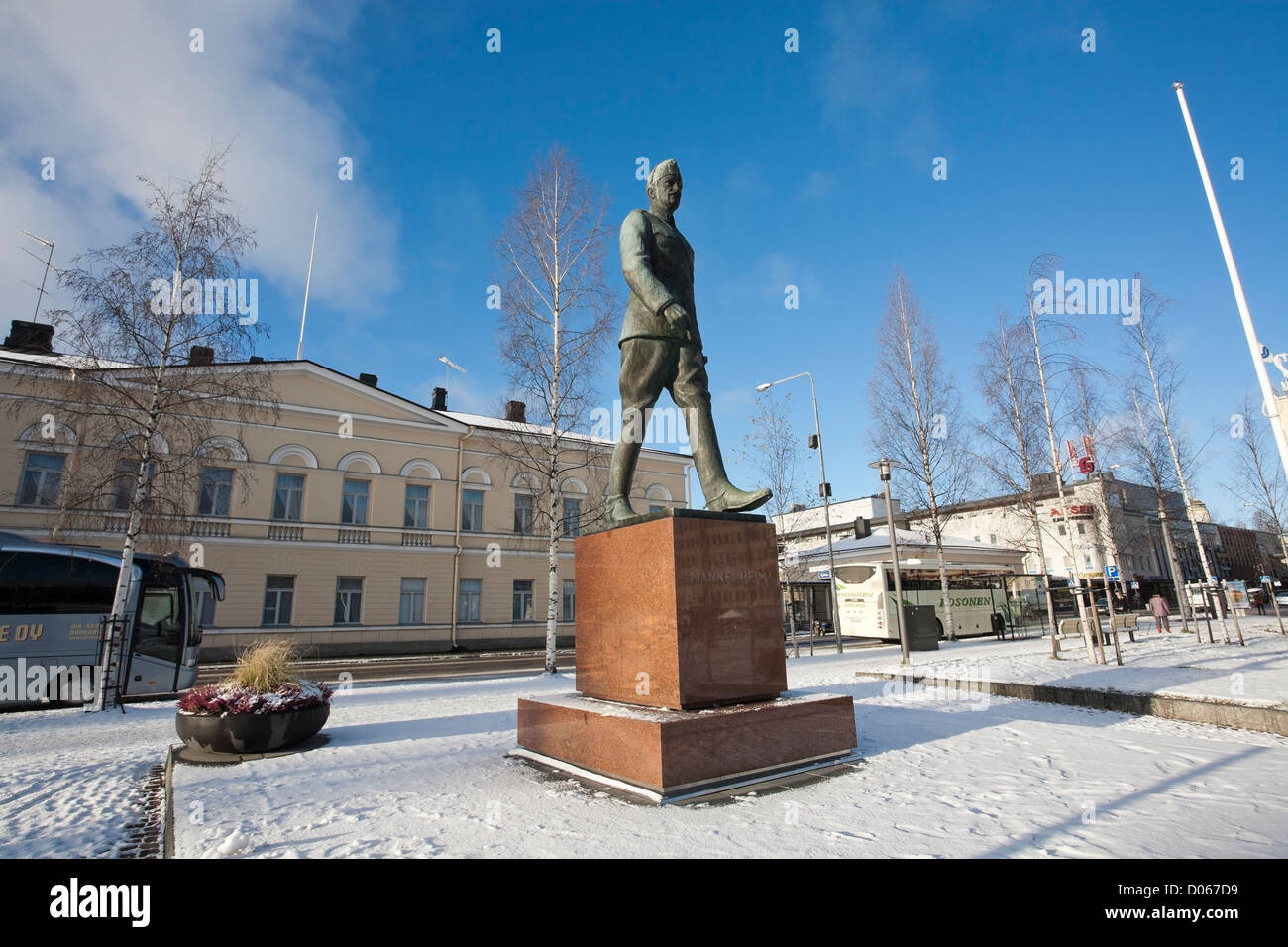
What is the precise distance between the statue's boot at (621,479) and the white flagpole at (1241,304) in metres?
10.3

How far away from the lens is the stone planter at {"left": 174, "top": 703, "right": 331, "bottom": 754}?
591 centimetres

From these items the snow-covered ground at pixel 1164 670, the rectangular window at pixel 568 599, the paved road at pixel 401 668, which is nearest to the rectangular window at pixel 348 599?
the paved road at pixel 401 668

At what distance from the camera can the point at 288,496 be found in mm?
25859

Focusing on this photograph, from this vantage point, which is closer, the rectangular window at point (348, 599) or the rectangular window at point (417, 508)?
the rectangular window at point (348, 599)

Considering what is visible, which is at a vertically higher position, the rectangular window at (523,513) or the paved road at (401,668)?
the rectangular window at (523,513)

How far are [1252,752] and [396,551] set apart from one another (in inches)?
1070

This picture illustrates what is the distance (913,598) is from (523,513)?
18601mm

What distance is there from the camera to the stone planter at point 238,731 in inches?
233

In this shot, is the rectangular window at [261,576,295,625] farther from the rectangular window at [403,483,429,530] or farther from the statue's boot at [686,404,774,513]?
the statue's boot at [686,404,774,513]

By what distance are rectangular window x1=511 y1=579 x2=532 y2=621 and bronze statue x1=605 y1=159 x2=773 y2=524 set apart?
84.7ft

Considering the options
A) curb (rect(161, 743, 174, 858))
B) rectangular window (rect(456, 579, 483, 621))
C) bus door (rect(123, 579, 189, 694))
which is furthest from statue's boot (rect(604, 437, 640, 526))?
rectangular window (rect(456, 579, 483, 621))

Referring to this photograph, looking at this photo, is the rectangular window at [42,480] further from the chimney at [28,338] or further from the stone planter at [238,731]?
the stone planter at [238,731]

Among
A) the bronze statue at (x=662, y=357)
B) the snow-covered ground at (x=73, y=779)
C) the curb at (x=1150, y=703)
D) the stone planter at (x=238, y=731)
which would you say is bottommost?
the snow-covered ground at (x=73, y=779)
